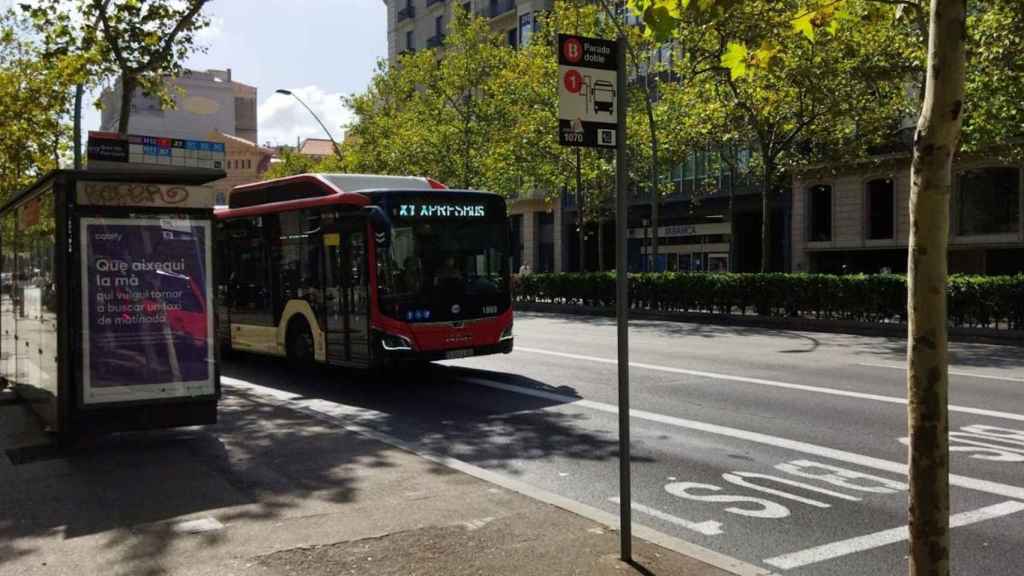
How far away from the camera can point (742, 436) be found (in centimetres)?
820

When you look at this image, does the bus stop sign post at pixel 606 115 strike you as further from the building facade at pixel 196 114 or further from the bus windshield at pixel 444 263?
the building facade at pixel 196 114

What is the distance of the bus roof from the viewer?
1204cm

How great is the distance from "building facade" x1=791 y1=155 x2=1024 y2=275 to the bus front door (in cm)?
1690

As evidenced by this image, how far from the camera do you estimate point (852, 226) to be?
3350cm

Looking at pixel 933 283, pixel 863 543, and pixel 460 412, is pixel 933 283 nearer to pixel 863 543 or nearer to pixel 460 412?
pixel 863 543

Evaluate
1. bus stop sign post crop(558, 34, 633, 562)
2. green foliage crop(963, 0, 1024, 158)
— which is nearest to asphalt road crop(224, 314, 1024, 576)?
bus stop sign post crop(558, 34, 633, 562)

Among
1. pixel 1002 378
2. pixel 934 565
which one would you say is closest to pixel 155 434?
pixel 934 565

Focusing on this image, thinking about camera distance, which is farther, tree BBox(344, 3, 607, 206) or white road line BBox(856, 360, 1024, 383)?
tree BBox(344, 3, 607, 206)

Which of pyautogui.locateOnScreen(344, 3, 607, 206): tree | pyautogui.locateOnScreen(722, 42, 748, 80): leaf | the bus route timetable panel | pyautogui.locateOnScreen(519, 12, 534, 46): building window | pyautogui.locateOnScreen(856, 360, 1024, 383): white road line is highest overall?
pyautogui.locateOnScreen(519, 12, 534, 46): building window

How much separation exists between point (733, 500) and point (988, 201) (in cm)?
2798

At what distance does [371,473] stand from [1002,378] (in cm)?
962

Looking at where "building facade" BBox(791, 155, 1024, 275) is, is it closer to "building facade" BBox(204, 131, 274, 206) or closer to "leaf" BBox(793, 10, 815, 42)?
"leaf" BBox(793, 10, 815, 42)

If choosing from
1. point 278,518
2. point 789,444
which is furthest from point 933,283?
point 789,444

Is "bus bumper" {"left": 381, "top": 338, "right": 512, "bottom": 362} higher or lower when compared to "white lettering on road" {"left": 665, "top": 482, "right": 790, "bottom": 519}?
higher
